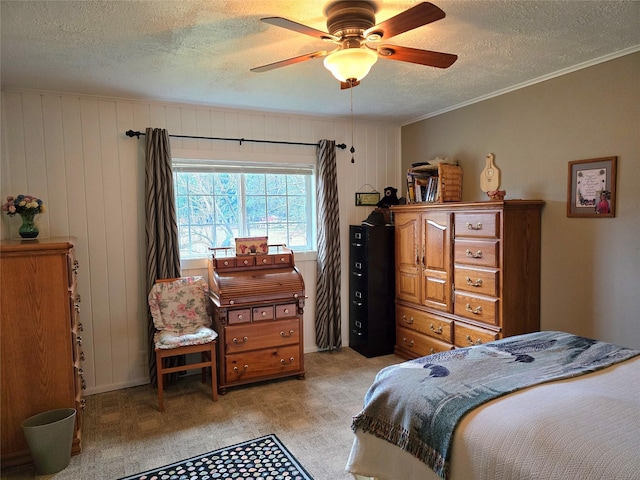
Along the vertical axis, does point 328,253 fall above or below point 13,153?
below

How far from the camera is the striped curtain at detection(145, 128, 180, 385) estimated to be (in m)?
3.47

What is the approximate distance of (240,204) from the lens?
404cm

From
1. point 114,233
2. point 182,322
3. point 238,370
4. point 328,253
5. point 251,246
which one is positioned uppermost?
point 114,233

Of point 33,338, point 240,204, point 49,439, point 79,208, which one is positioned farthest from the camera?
point 240,204

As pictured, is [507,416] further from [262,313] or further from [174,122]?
[174,122]

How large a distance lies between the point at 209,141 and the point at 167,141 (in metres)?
0.40

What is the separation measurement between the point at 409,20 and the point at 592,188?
1.93 metres

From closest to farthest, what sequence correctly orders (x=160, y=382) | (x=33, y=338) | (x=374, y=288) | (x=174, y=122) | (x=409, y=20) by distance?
(x=409, y=20) → (x=33, y=338) → (x=160, y=382) → (x=174, y=122) → (x=374, y=288)

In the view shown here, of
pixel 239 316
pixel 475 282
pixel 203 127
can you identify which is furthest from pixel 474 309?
pixel 203 127

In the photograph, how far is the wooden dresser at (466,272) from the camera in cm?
308

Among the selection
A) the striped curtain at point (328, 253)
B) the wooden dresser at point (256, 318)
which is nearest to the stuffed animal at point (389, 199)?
the striped curtain at point (328, 253)

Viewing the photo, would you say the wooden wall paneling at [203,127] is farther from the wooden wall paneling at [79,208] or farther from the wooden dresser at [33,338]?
the wooden dresser at [33,338]

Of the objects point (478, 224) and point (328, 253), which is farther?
point (328, 253)

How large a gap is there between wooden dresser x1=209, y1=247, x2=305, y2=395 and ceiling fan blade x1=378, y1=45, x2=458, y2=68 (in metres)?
2.10
